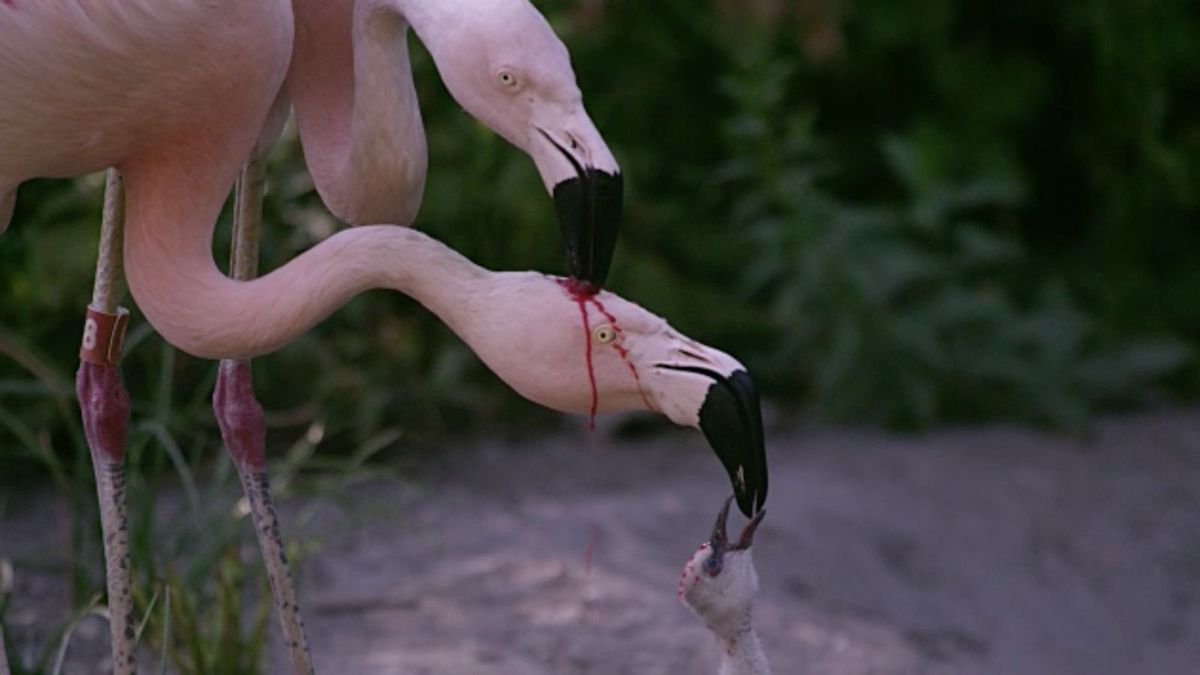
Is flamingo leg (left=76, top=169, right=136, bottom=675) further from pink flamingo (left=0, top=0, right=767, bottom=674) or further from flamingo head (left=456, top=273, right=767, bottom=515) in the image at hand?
flamingo head (left=456, top=273, right=767, bottom=515)

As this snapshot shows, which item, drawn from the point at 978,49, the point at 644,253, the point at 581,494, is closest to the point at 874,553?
the point at 581,494

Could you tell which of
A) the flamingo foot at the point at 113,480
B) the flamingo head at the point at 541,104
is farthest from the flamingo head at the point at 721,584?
the flamingo foot at the point at 113,480

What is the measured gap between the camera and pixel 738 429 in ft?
5.88

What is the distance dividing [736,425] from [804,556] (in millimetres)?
1947

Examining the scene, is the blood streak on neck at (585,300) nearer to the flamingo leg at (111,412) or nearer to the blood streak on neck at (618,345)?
the blood streak on neck at (618,345)

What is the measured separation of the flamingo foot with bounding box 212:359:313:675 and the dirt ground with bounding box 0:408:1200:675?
2.07 ft

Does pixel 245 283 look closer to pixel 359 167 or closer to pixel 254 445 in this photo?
pixel 359 167

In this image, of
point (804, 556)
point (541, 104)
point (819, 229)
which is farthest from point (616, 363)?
point (819, 229)

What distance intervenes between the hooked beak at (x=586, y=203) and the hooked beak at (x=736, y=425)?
0.13 m

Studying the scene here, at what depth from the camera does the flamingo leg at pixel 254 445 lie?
2.22 metres

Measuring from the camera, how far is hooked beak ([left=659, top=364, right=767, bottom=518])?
5.86 feet

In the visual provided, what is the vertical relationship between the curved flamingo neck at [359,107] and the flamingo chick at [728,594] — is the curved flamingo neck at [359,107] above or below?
above

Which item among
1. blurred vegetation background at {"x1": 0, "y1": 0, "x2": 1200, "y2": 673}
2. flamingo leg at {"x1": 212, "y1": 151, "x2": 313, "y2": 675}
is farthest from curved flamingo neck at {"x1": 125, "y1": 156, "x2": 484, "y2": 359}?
blurred vegetation background at {"x1": 0, "y1": 0, "x2": 1200, "y2": 673}

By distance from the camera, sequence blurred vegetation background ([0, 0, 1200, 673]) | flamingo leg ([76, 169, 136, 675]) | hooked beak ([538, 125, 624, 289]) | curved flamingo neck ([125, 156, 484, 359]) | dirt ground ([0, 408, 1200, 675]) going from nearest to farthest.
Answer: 1. hooked beak ([538, 125, 624, 289])
2. curved flamingo neck ([125, 156, 484, 359])
3. flamingo leg ([76, 169, 136, 675])
4. dirt ground ([0, 408, 1200, 675])
5. blurred vegetation background ([0, 0, 1200, 673])
